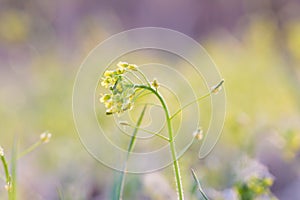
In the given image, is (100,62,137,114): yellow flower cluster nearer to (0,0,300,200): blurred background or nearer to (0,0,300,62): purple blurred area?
(0,0,300,200): blurred background

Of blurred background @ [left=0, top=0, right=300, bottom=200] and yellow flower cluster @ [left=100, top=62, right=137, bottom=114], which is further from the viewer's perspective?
blurred background @ [left=0, top=0, right=300, bottom=200]

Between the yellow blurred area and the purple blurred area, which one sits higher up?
the purple blurred area

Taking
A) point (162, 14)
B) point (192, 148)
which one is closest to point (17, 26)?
point (192, 148)

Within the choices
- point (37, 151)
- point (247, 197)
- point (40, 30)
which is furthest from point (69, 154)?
point (40, 30)

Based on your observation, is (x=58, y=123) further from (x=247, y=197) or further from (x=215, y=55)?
(x=215, y=55)

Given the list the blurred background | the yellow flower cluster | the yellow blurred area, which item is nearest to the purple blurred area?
the blurred background

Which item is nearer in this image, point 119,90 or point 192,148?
point 119,90

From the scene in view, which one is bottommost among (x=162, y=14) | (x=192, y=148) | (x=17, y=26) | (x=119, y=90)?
(x=119, y=90)

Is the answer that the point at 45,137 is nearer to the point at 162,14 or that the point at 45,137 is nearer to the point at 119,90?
the point at 119,90
